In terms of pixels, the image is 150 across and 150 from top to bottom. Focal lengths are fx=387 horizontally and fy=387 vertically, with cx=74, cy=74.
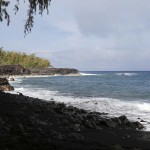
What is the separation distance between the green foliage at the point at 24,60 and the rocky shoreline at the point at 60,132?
5232 inches

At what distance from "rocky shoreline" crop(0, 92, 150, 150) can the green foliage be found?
436 feet

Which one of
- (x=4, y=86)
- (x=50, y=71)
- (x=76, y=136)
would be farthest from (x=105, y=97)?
(x=50, y=71)

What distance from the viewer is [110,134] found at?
Answer: 48.5 feet

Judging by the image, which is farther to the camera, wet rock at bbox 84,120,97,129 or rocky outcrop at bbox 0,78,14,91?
rocky outcrop at bbox 0,78,14,91

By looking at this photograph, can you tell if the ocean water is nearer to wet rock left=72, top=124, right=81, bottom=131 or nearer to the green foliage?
wet rock left=72, top=124, right=81, bottom=131

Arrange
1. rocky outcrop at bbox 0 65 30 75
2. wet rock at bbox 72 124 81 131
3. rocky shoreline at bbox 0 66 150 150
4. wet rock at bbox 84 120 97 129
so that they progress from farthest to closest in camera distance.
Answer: rocky outcrop at bbox 0 65 30 75, wet rock at bbox 84 120 97 129, wet rock at bbox 72 124 81 131, rocky shoreline at bbox 0 66 150 150

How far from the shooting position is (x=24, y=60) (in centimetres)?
17200

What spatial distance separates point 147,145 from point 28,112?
6401 millimetres

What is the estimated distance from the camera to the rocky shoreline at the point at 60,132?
1109 cm

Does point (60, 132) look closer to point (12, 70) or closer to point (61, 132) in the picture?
point (61, 132)

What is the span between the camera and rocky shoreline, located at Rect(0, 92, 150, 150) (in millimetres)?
11091

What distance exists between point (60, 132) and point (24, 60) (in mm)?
160129

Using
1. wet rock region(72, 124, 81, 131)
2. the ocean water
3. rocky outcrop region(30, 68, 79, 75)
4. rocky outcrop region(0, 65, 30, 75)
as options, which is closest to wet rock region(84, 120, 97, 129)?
wet rock region(72, 124, 81, 131)

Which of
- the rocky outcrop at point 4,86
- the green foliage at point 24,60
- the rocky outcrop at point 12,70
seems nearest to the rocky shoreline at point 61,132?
the rocky outcrop at point 4,86
